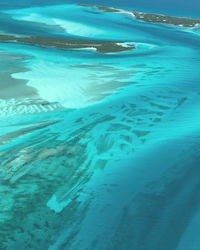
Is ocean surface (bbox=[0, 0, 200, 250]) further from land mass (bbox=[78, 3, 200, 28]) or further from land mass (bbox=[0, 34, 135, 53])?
land mass (bbox=[78, 3, 200, 28])

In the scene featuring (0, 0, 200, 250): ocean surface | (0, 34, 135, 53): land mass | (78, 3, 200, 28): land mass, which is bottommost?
(0, 0, 200, 250): ocean surface

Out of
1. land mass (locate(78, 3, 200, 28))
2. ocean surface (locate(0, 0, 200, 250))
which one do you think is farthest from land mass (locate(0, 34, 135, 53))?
land mass (locate(78, 3, 200, 28))

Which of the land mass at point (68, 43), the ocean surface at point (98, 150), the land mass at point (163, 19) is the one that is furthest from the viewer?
the land mass at point (163, 19)

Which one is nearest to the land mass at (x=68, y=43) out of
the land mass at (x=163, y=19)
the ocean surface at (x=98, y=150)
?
the ocean surface at (x=98, y=150)

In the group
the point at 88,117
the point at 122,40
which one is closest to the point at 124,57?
the point at 122,40

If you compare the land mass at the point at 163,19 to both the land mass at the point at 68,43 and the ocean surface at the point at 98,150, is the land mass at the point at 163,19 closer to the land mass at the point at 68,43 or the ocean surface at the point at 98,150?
the land mass at the point at 68,43

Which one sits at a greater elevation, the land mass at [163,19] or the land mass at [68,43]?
the land mass at [163,19]

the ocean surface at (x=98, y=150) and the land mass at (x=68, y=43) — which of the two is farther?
the land mass at (x=68, y=43)

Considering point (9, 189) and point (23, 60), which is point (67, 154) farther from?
point (23, 60)

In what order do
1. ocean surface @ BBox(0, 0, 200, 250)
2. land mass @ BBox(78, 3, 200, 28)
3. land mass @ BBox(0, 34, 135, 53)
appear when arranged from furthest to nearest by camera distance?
land mass @ BBox(78, 3, 200, 28) < land mass @ BBox(0, 34, 135, 53) < ocean surface @ BBox(0, 0, 200, 250)
